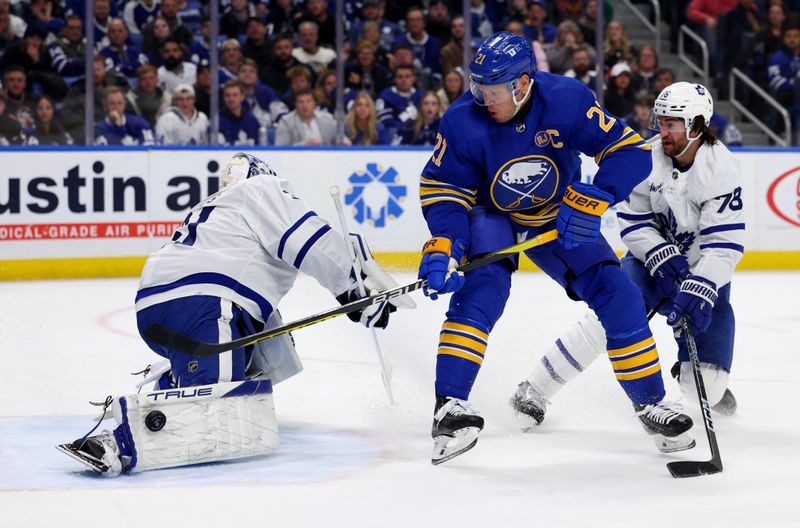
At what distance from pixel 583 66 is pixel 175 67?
262 cm

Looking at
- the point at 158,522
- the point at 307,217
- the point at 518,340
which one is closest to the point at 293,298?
the point at 518,340

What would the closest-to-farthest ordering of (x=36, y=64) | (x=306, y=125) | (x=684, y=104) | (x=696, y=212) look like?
(x=684, y=104) → (x=696, y=212) → (x=36, y=64) → (x=306, y=125)

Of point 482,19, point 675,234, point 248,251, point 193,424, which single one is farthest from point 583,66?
point 193,424

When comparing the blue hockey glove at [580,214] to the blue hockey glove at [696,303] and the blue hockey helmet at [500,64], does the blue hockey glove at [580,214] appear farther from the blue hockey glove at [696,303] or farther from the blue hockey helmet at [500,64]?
the blue hockey glove at [696,303]

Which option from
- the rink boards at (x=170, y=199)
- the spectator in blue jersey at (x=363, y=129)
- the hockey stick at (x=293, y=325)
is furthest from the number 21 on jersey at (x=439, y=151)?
the spectator in blue jersey at (x=363, y=129)

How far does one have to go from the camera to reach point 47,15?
735cm

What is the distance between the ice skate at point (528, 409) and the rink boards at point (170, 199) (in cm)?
400

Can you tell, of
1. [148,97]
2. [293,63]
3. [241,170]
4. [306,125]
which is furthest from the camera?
[293,63]

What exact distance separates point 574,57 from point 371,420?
16.4 ft

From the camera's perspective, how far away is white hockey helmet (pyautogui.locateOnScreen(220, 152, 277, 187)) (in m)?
3.47

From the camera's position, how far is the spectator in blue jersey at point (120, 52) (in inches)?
292

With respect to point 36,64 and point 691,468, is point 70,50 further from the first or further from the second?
point 691,468

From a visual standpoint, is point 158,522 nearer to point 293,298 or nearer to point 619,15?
point 293,298

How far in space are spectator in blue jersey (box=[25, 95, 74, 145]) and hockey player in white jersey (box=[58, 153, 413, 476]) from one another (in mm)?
4054
